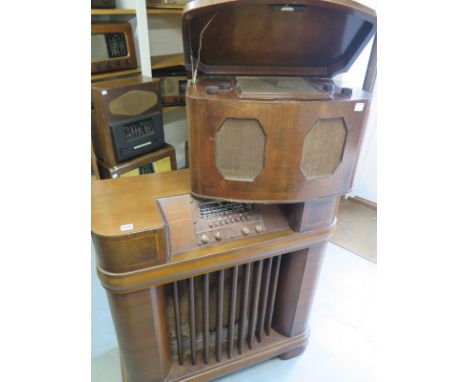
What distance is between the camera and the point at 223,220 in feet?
3.29

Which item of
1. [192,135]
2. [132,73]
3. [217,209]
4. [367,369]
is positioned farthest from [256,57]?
[367,369]

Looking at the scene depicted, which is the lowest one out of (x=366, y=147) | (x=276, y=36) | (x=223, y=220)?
(x=366, y=147)

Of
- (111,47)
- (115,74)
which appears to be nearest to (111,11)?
(111,47)

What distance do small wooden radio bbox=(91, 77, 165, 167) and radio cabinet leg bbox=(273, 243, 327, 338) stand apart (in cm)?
120

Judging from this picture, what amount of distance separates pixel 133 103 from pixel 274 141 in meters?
1.27

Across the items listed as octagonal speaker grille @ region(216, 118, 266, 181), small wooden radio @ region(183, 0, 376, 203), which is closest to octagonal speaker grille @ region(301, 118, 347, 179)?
small wooden radio @ region(183, 0, 376, 203)

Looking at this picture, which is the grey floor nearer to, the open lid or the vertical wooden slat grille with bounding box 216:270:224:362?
the vertical wooden slat grille with bounding box 216:270:224:362

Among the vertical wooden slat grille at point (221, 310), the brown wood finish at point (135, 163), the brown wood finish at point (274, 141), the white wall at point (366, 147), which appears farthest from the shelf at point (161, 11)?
the vertical wooden slat grille at point (221, 310)

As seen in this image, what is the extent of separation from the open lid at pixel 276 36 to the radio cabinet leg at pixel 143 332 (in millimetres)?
769

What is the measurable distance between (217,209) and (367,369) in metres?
1.16

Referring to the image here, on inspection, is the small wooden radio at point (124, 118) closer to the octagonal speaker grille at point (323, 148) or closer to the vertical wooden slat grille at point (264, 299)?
the vertical wooden slat grille at point (264, 299)

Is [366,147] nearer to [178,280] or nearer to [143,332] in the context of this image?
[178,280]

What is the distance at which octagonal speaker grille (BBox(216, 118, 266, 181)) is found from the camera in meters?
0.80
